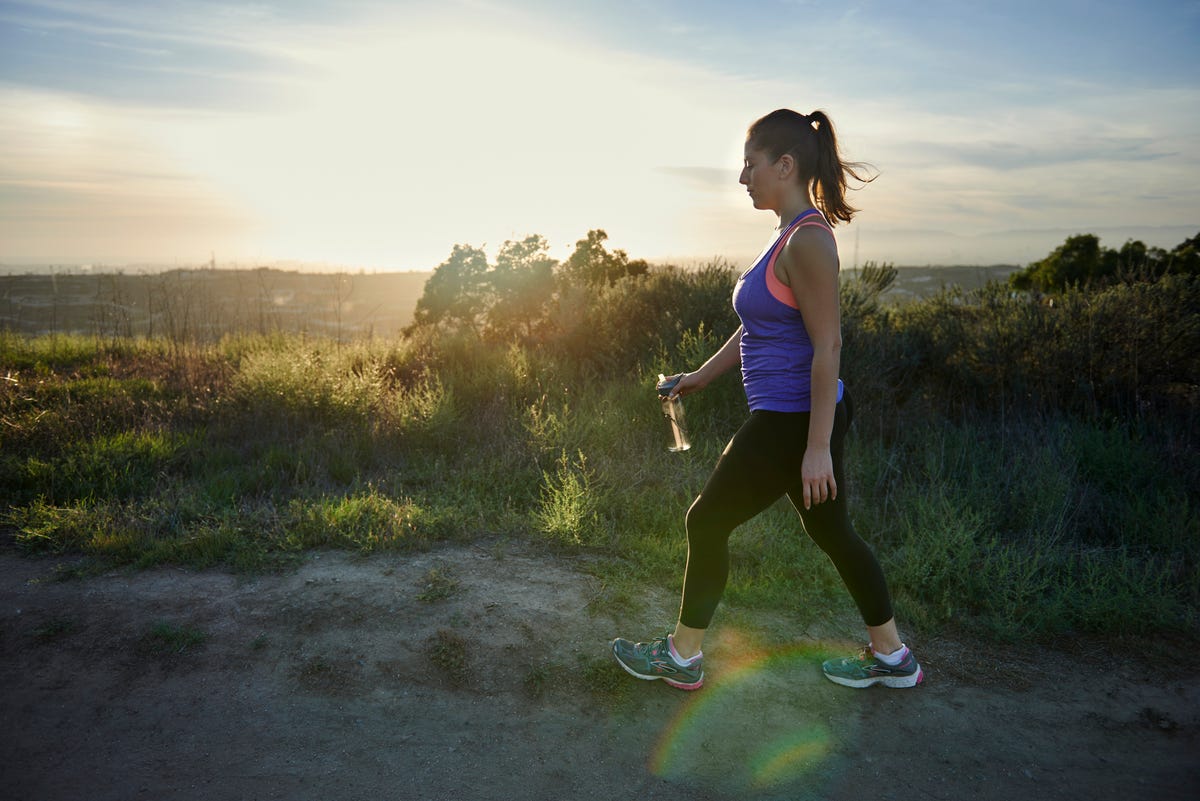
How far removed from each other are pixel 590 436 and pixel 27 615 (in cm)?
391

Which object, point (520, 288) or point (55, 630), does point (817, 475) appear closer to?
point (55, 630)

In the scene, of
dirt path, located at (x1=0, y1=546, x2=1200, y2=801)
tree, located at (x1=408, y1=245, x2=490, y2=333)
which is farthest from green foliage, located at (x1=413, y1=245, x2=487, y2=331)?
dirt path, located at (x1=0, y1=546, x2=1200, y2=801)

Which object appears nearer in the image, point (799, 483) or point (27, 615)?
point (799, 483)

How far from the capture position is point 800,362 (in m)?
2.69

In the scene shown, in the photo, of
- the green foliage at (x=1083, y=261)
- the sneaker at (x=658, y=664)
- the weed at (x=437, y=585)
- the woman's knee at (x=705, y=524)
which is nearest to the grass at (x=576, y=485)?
the weed at (x=437, y=585)

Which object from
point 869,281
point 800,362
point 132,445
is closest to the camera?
point 800,362

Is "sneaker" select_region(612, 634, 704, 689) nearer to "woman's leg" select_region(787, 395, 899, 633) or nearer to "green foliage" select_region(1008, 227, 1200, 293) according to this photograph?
"woman's leg" select_region(787, 395, 899, 633)

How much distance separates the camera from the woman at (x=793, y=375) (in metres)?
2.53

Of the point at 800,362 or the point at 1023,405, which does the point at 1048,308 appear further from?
the point at 800,362

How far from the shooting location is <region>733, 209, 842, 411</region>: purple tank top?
8.66 feet

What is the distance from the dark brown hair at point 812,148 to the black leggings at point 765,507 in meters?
0.77

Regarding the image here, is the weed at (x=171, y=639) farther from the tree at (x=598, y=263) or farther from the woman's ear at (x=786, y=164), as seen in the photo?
the tree at (x=598, y=263)

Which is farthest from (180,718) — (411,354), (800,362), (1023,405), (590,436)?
(1023,405)

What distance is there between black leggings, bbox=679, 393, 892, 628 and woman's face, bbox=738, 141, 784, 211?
2.58ft
